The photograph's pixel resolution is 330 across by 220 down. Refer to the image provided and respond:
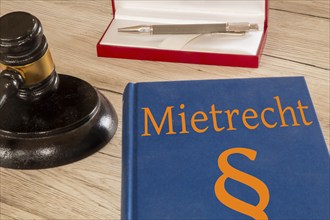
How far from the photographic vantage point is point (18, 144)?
65 cm

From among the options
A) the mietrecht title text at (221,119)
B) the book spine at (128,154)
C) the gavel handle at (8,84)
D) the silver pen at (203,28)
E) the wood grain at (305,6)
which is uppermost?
the gavel handle at (8,84)

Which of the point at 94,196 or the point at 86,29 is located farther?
the point at 86,29

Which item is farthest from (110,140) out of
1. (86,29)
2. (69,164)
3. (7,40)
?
(86,29)

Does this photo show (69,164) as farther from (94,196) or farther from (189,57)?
(189,57)

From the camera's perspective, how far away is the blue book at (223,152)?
57cm

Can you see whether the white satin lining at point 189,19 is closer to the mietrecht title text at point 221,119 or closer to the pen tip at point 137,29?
the pen tip at point 137,29

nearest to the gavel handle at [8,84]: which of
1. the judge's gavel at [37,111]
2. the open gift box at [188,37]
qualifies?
the judge's gavel at [37,111]

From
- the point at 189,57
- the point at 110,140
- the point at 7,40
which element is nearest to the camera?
the point at 7,40

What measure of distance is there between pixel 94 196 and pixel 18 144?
104 mm

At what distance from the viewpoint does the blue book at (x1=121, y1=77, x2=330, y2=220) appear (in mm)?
569

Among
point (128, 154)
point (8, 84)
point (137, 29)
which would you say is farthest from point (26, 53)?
point (137, 29)

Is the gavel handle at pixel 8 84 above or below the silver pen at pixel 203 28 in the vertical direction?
above

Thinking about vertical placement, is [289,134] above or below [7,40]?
below

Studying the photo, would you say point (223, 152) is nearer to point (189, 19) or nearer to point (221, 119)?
point (221, 119)
